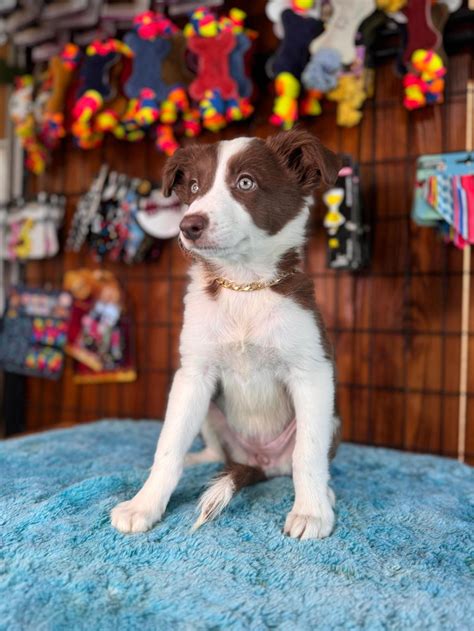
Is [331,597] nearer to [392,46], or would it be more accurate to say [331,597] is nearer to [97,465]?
[97,465]

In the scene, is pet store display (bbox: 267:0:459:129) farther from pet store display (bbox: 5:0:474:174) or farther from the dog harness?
the dog harness

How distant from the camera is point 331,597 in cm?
103

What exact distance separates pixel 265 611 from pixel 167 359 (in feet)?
7.30

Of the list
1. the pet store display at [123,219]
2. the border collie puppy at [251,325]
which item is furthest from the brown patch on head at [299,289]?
the pet store display at [123,219]

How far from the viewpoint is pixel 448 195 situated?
7.23 ft

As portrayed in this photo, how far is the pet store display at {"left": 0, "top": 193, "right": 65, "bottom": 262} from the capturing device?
10.6ft

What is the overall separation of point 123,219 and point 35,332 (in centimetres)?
86

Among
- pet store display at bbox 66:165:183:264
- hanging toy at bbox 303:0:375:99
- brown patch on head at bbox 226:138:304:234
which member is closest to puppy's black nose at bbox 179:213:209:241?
brown patch on head at bbox 226:138:304:234

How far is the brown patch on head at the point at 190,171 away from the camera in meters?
1.39

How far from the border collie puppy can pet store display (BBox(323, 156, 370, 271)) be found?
3.00 feet

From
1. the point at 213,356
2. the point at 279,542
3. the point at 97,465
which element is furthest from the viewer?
the point at 97,465

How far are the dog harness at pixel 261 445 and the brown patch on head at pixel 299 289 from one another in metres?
0.27

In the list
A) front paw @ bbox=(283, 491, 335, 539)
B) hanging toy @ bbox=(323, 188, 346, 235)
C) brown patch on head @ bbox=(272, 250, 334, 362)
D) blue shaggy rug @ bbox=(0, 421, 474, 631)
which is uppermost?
hanging toy @ bbox=(323, 188, 346, 235)

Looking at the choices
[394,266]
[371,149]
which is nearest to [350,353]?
[394,266]
